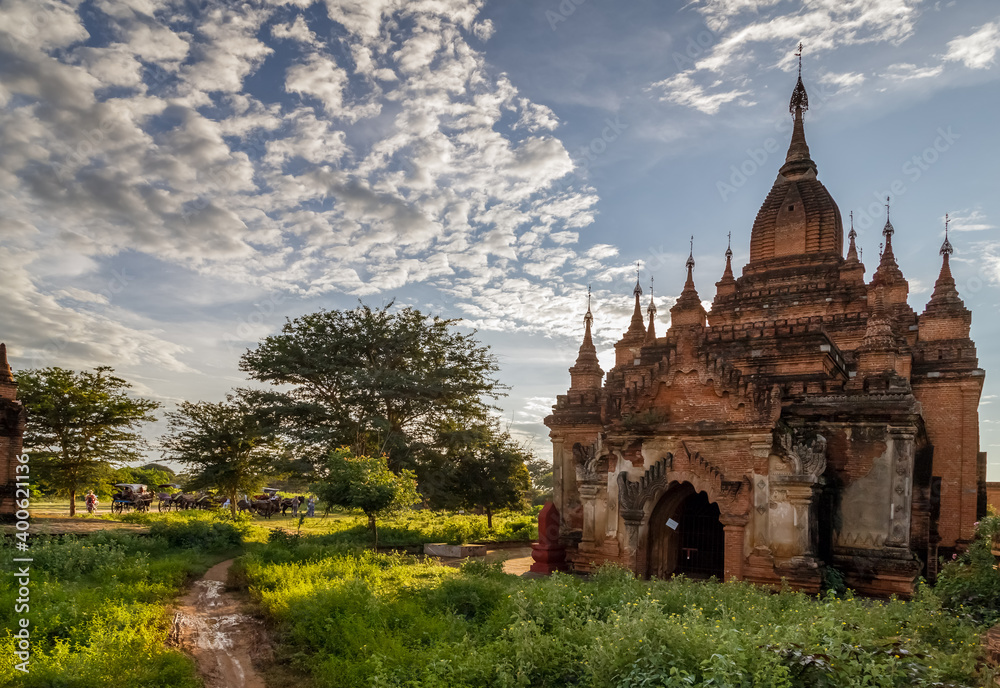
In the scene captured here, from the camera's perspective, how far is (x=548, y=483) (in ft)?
230

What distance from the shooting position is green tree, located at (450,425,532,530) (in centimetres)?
2841

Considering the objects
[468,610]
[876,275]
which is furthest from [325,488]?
[876,275]

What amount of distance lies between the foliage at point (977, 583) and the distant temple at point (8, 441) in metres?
24.9

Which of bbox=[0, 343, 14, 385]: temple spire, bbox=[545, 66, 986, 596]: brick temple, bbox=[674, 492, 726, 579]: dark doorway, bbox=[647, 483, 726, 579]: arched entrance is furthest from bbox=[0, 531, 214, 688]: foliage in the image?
bbox=[674, 492, 726, 579]: dark doorway

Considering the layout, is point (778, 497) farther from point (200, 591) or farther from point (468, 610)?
Answer: point (200, 591)

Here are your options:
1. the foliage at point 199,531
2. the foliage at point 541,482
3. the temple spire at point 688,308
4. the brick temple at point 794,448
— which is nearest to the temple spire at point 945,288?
the brick temple at point 794,448

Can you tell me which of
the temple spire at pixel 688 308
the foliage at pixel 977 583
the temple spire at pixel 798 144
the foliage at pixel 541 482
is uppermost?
the temple spire at pixel 798 144

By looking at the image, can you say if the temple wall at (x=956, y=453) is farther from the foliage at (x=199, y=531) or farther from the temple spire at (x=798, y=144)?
the foliage at (x=199, y=531)

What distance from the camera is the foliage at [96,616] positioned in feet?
25.8

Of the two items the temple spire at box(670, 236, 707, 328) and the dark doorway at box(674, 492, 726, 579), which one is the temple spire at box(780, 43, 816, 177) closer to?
the temple spire at box(670, 236, 707, 328)

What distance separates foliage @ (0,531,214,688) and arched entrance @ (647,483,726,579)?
10.4 meters

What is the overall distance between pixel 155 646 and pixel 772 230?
21.5 m

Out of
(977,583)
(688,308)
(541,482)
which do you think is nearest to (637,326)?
(688,308)

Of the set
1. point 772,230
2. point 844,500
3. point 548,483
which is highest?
point 772,230
